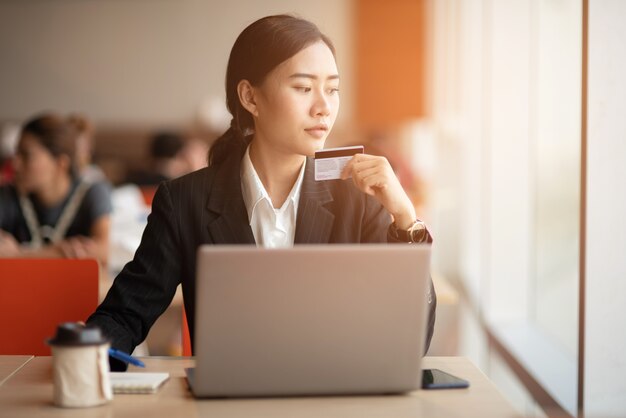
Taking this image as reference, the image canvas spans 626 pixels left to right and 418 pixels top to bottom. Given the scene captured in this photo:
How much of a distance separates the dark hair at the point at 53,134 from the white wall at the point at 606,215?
8.15 ft

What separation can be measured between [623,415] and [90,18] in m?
9.09

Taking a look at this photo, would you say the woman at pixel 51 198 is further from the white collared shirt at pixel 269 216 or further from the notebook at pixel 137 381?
the notebook at pixel 137 381

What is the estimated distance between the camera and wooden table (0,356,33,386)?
169 centimetres

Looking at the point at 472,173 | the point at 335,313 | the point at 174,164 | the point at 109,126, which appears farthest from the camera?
the point at 109,126

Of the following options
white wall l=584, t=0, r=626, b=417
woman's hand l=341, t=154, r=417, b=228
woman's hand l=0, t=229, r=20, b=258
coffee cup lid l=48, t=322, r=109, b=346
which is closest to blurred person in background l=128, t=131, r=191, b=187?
woman's hand l=0, t=229, r=20, b=258

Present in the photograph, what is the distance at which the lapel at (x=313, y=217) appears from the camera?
2.01 meters

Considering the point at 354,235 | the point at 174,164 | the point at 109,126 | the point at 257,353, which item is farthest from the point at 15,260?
the point at 109,126

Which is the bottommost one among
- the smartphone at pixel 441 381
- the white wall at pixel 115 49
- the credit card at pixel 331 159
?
the smartphone at pixel 441 381

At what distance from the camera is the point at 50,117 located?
13.0 feet

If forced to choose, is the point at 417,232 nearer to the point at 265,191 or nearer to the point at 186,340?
the point at 265,191

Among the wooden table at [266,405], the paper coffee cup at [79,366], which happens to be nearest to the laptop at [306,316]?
the wooden table at [266,405]

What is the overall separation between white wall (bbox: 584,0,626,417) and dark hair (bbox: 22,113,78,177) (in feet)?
8.15

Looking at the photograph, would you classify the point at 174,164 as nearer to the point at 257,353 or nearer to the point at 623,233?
the point at 623,233

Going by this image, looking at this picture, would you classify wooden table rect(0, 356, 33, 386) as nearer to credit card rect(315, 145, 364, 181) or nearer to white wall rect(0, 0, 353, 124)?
credit card rect(315, 145, 364, 181)
